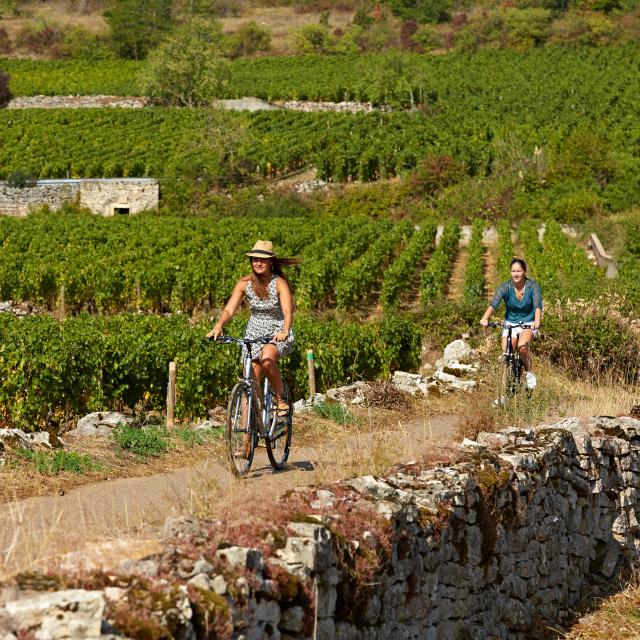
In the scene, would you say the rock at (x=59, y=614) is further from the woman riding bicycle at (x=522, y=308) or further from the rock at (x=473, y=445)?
the woman riding bicycle at (x=522, y=308)

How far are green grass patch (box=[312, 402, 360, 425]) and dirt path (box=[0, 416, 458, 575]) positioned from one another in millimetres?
716

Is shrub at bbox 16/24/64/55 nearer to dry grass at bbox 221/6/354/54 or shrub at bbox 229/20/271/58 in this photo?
shrub at bbox 229/20/271/58

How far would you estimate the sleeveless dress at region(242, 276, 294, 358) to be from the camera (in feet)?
30.9

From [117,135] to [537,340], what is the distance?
171 ft

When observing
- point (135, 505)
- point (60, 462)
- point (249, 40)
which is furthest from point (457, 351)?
point (249, 40)

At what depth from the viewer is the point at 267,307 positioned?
944 cm

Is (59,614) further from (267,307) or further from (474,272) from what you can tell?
(474,272)

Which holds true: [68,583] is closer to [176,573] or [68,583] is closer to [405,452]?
[176,573]

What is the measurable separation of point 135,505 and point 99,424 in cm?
533

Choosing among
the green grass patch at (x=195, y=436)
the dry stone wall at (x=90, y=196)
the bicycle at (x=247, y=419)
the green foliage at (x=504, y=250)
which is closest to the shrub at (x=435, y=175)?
the green foliage at (x=504, y=250)

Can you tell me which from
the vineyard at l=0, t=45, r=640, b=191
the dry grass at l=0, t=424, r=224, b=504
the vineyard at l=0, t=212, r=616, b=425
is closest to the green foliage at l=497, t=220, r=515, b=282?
the vineyard at l=0, t=212, r=616, b=425

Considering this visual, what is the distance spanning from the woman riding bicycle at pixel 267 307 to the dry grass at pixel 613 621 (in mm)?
2955

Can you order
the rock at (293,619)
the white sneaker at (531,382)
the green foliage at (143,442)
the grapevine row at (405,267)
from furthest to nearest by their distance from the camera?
the grapevine row at (405,267)
the white sneaker at (531,382)
the green foliage at (143,442)
the rock at (293,619)

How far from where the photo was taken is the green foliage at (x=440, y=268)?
31016 mm
